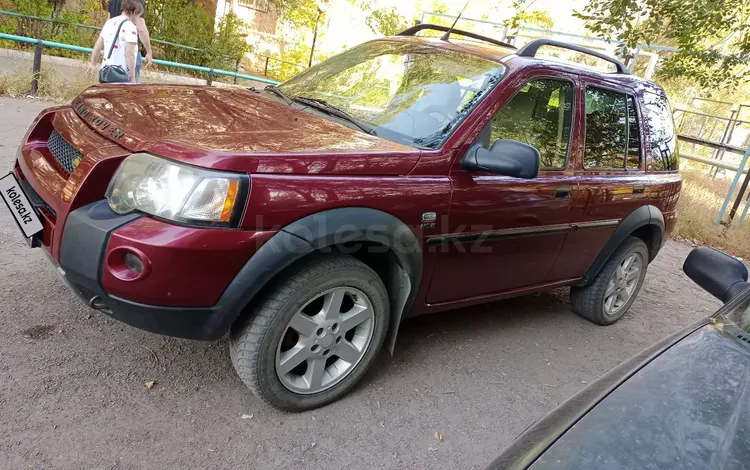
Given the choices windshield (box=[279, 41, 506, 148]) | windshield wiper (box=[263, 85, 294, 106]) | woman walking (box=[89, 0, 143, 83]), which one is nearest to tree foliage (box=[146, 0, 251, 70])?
woman walking (box=[89, 0, 143, 83])

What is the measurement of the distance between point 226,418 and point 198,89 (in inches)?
72.8

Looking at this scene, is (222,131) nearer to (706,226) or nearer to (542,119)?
(542,119)

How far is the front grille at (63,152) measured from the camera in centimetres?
246

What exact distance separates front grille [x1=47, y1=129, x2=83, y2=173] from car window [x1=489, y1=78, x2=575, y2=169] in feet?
6.74

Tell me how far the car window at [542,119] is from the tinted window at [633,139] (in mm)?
785

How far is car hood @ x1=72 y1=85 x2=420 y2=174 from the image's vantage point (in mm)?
2186

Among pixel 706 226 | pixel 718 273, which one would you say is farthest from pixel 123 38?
pixel 706 226

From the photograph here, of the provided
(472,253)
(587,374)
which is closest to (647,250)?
(587,374)

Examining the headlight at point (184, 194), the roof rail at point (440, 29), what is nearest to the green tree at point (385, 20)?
the roof rail at point (440, 29)

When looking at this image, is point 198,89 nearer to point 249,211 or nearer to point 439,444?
point 249,211

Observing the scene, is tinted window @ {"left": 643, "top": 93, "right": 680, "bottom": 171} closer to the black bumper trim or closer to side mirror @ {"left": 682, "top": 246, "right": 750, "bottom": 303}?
side mirror @ {"left": 682, "top": 246, "right": 750, "bottom": 303}

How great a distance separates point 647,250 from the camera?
4.44 meters

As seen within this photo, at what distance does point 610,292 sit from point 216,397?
3171mm

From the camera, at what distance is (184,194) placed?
2.10m
